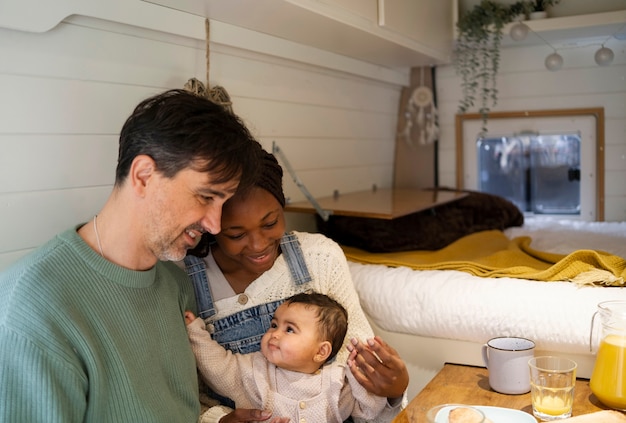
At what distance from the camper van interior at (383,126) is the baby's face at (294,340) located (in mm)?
449

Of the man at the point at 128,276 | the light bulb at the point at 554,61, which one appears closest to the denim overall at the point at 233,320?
the man at the point at 128,276

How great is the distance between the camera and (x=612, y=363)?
1.40 metres

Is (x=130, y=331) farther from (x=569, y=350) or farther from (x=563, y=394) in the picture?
(x=569, y=350)

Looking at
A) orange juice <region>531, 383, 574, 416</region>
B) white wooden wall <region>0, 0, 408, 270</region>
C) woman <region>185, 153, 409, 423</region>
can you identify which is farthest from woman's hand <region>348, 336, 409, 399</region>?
white wooden wall <region>0, 0, 408, 270</region>

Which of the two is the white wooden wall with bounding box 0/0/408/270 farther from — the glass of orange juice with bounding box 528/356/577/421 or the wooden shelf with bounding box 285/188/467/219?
the glass of orange juice with bounding box 528/356/577/421

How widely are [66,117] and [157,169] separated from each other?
0.38 metres

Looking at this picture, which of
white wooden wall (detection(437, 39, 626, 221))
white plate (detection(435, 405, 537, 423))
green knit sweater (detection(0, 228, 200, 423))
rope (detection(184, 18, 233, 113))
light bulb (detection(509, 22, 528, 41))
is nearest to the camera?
green knit sweater (detection(0, 228, 200, 423))

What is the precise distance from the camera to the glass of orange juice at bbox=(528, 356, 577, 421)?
1363 mm

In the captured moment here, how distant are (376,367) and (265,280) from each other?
1.16 ft

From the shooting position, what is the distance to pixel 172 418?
1.31 m

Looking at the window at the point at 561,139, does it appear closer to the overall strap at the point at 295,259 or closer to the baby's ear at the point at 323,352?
the overall strap at the point at 295,259

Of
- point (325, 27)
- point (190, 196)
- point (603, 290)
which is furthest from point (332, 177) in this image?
point (190, 196)

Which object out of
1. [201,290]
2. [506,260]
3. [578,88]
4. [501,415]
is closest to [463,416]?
[501,415]

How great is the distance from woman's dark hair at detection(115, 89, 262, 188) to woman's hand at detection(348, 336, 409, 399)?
49 centimetres
